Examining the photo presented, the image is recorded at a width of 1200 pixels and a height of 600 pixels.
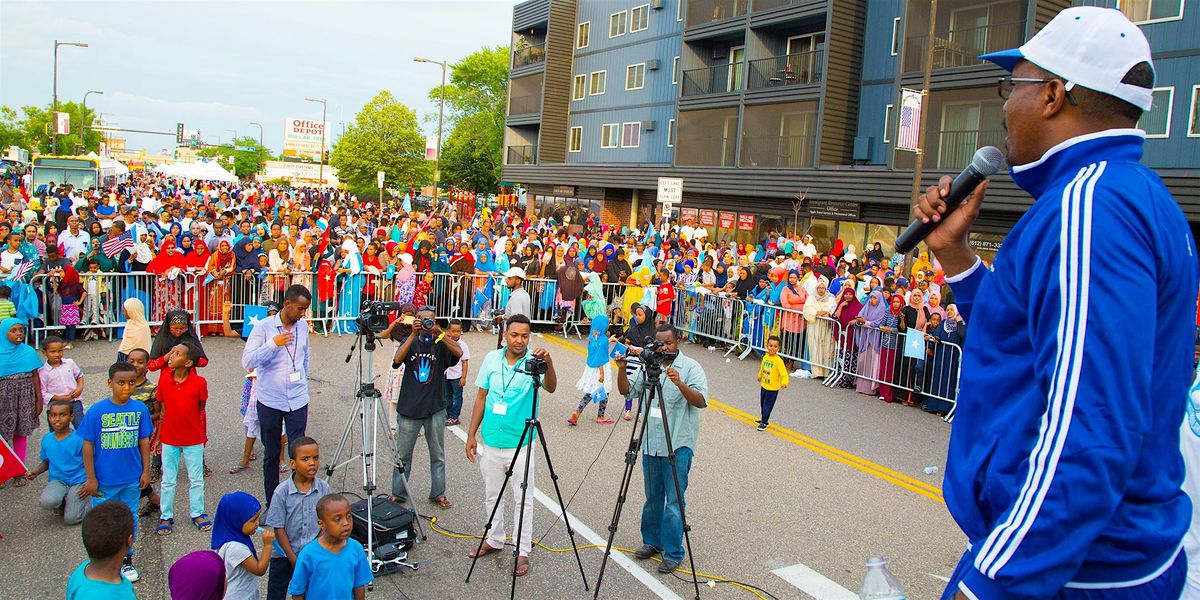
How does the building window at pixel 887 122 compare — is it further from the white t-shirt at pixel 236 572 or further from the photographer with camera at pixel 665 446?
the white t-shirt at pixel 236 572

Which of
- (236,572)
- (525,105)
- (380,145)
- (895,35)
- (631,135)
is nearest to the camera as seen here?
(236,572)

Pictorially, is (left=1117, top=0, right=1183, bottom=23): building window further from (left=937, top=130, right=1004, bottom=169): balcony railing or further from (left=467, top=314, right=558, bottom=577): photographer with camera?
(left=467, top=314, right=558, bottom=577): photographer with camera

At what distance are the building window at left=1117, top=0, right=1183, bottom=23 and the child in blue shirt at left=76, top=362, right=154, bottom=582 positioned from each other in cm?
2188

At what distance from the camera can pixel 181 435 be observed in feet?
22.7

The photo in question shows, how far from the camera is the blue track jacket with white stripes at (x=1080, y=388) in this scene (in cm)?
145

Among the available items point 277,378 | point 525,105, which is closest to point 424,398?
point 277,378

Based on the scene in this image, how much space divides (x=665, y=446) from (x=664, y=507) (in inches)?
19.0

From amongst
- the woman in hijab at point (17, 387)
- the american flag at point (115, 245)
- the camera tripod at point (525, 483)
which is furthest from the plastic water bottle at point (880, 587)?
the american flag at point (115, 245)

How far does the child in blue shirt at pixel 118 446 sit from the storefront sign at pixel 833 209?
935 inches

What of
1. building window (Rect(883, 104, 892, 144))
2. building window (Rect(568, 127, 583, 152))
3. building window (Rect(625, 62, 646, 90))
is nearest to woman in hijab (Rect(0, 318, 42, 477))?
building window (Rect(883, 104, 892, 144))

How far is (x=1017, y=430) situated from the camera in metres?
1.59

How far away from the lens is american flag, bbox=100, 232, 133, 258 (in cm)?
1452

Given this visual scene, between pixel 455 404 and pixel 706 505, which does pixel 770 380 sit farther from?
pixel 455 404

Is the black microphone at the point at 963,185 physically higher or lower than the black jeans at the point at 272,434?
higher
